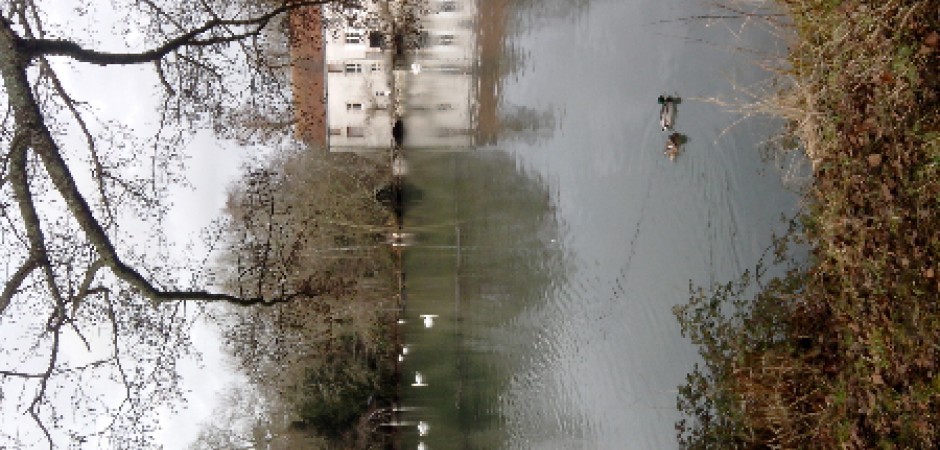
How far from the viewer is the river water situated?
7168mm

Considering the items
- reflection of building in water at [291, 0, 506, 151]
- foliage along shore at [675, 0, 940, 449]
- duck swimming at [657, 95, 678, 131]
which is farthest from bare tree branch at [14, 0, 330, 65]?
foliage along shore at [675, 0, 940, 449]

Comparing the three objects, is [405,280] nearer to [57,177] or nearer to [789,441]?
[57,177]

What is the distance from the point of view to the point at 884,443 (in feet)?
15.8

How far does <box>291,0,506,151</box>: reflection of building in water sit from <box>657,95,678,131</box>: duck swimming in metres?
3.47

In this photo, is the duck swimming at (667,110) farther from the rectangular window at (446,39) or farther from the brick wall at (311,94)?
the brick wall at (311,94)

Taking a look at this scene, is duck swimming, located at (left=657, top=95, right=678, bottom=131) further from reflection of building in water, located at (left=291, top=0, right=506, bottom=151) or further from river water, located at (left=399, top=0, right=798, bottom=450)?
reflection of building in water, located at (left=291, top=0, right=506, bottom=151)

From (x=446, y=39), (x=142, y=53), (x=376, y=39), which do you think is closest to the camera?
(x=142, y=53)

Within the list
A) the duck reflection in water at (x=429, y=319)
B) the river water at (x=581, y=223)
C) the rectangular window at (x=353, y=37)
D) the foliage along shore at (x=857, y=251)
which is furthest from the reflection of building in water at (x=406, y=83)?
the foliage along shore at (x=857, y=251)

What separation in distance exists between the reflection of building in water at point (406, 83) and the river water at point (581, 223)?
0.14m


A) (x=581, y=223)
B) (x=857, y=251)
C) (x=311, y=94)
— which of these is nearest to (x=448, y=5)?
(x=311, y=94)

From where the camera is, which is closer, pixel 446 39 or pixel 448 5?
pixel 448 5

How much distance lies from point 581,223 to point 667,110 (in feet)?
6.93

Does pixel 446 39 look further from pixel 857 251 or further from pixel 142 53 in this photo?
pixel 857 251

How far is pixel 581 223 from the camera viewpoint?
9.19 m
